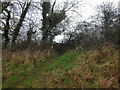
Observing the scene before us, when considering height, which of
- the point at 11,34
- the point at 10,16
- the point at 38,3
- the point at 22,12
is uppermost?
the point at 38,3

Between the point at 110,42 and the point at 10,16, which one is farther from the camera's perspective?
the point at 10,16

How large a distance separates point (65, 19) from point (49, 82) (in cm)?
1302

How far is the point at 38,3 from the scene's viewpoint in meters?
13.5

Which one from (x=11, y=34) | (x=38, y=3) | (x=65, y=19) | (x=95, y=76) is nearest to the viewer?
(x=95, y=76)

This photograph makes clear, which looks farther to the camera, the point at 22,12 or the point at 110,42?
the point at 22,12

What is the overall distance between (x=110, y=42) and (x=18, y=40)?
9354 mm

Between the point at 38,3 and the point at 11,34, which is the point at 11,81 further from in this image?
the point at 38,3

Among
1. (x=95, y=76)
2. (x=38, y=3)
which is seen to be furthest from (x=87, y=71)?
(x=38, y=3)

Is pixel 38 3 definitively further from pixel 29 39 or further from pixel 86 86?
pixel 86 86

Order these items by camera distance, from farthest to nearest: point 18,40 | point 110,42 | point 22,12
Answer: point 22,12 → point 18,40 → point 110,42

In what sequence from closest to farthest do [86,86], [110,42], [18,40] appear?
[86,86], [110,42], [18,40]

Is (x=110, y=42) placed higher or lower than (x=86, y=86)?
higher

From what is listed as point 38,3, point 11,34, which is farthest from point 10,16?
point 38,3

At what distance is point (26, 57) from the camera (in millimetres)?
7164
